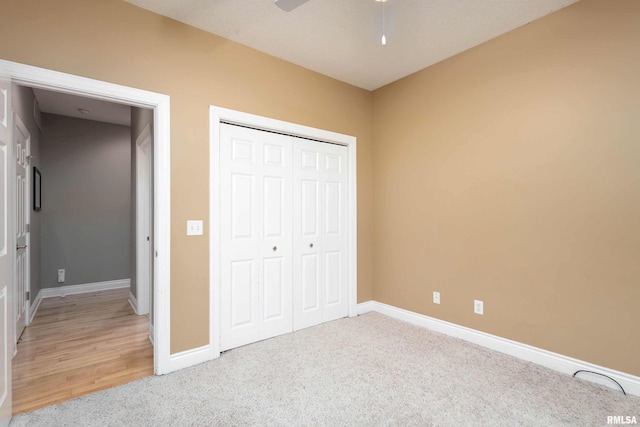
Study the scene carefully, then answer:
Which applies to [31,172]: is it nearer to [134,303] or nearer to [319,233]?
[134,303]

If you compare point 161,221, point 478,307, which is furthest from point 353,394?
point 161,221

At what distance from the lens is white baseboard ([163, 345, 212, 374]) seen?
94.0 inches

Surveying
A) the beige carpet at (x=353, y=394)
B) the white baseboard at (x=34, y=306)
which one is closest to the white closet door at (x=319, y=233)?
the beige carpet at (x=353, y=394)

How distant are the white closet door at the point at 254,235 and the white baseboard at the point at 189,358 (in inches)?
6.8

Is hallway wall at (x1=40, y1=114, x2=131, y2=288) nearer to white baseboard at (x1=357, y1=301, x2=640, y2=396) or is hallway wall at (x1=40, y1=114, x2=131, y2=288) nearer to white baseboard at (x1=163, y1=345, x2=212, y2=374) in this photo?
white baseboard at (x1=163, y1=345, x2=212, y2=374)

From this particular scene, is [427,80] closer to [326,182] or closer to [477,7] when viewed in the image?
[477,7]

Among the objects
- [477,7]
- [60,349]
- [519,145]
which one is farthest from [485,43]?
[60,349]

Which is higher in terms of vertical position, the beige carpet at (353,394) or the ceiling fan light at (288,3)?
the ceiling fan light at (288,3)

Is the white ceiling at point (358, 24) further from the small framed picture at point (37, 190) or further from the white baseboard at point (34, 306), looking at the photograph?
the white baseboard at point (34, 306)

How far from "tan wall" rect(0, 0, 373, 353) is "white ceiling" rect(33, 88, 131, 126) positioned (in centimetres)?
228

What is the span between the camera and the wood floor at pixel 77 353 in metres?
2.16

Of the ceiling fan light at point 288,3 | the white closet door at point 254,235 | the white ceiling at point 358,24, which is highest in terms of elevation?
the white ceiling at point 358,24

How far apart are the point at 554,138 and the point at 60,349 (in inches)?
183

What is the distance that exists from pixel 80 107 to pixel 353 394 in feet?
16.7
